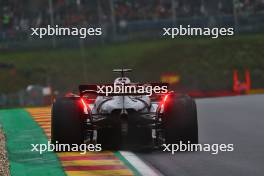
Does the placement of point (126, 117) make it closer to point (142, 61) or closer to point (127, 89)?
point (127, 89)

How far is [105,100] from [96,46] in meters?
37.4

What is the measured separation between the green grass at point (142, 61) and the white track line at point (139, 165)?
31379mm

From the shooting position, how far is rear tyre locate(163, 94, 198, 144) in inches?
400

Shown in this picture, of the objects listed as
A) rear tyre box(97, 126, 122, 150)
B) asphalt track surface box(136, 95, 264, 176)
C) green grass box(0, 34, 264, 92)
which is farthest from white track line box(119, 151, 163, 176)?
green grass box(0, 34, 264, 92)

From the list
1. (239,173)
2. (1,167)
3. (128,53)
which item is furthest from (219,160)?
(128,53)

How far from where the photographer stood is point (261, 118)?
1539 centimetres

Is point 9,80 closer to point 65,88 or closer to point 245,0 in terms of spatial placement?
point 65,88

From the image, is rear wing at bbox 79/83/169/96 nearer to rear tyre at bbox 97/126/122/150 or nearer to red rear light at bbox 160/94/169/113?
red rear light at bbox 160/94/169/113

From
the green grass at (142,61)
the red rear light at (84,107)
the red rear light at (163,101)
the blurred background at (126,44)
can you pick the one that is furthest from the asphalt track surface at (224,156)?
the green grass at (142,61)

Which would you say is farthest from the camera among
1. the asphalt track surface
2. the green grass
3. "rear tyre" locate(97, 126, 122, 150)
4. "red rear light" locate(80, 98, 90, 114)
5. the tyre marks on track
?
the green grass

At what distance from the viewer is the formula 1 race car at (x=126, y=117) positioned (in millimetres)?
10172

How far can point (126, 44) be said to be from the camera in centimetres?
4788

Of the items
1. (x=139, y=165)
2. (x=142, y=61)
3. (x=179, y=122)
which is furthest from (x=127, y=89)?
(x=142, y=61)

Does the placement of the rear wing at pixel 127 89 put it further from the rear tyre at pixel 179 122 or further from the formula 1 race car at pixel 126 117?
the rear tyre at pixel 179 122
